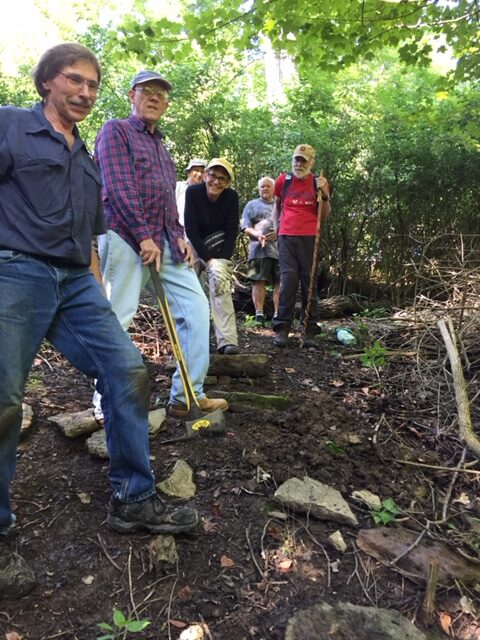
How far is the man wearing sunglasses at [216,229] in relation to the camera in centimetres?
450

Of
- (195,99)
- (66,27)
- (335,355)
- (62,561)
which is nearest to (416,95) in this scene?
(195,99)

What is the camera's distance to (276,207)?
6.09 m

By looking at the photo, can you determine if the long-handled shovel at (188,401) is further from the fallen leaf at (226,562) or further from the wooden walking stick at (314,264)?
the wooden walking stick at (314,264)

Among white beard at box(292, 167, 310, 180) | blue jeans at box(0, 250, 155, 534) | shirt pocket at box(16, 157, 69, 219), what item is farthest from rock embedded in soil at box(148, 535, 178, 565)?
white beard at box(292, 167, 310, 180)

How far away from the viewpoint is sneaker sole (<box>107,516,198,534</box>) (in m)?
2.19

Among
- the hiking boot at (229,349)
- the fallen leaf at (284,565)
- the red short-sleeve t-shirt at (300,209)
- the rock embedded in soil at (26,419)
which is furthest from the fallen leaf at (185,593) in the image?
the red short-sleeve t-shirt at (300,209)

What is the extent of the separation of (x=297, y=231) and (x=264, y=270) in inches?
50.9

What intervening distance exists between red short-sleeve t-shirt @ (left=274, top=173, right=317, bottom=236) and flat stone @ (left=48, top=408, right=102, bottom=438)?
3.57m

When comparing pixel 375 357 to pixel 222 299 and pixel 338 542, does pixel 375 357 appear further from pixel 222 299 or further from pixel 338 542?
pixel 338 542

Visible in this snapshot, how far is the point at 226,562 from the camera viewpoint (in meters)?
2.19

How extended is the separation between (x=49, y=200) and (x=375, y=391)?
3.34 m

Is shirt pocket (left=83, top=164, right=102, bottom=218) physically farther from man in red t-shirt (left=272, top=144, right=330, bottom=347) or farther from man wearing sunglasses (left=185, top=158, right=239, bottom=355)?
man in red t-shirt (left=272, top=144, right=330, bottom=347)

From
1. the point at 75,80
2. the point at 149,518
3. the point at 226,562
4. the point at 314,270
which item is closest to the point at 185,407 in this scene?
the point at 149,518

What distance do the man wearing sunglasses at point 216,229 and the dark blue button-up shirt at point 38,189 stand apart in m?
2.42
